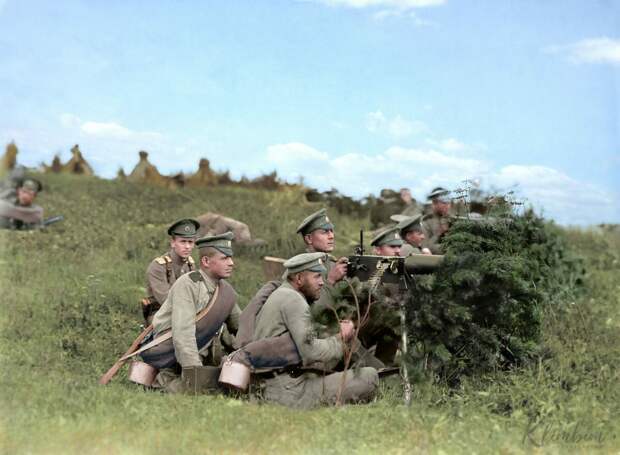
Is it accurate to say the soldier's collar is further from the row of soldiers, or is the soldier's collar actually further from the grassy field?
the grassy field

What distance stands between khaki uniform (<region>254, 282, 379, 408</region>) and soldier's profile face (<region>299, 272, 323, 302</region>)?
4.2 inches

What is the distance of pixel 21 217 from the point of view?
19.3 metres

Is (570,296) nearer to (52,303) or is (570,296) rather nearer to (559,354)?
(559,354)

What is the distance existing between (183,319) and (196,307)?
0.79 feet

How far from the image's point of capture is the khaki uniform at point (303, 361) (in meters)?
7.99

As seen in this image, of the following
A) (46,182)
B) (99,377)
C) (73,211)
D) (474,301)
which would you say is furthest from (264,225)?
(474,301)

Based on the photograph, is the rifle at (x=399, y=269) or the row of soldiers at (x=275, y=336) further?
the rifle at (x=399, y=269)

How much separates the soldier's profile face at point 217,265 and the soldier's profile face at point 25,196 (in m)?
11.9

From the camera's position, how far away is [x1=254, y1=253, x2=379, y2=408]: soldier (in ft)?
26.2

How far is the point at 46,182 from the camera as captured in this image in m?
24.1

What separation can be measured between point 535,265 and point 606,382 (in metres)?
1.38

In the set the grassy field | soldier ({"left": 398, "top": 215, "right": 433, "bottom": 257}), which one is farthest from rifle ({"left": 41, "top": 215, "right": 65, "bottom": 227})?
soldier ({"left": 398, "top": 215, "right": 433, "bottom": 257})

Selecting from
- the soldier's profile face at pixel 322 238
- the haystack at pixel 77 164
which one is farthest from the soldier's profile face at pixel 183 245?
the haystack at pixel 77 164

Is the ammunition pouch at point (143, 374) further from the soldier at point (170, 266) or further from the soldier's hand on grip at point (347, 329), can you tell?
the soldier's hand on grip at point (347, 329)
